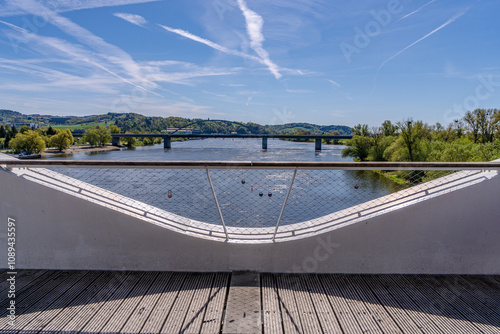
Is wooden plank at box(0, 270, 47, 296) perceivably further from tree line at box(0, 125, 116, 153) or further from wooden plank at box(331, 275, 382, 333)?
tree line at box(0, 125, 116, 153)

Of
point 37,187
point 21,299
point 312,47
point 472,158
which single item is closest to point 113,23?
point 37,187

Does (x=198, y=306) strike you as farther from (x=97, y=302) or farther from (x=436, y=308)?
(x=436, y=308)

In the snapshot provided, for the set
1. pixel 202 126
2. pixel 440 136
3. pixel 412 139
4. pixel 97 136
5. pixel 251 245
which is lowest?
pixel 251 245

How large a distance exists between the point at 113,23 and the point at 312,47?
11622 mm

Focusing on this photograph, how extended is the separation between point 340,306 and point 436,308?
23.7 inches

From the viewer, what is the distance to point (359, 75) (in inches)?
1005

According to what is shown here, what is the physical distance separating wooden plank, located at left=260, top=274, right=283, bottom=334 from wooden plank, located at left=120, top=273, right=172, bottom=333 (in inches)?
28.0

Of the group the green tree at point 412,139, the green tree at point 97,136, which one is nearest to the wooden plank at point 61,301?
the green tree at point 412,139

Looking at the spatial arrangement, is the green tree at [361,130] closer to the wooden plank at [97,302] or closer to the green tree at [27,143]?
the wooden plank at [97,302]

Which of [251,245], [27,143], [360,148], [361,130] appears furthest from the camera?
[27,143]

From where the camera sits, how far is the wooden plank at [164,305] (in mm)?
1617

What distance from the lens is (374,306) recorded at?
1817 millimetres

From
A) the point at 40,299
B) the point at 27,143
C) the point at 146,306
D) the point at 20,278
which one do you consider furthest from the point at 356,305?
the point at 27,143

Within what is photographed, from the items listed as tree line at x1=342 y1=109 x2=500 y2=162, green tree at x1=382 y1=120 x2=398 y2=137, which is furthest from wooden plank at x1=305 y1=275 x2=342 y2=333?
green tree at x1=382 y1=120 x2=398 y2=137
